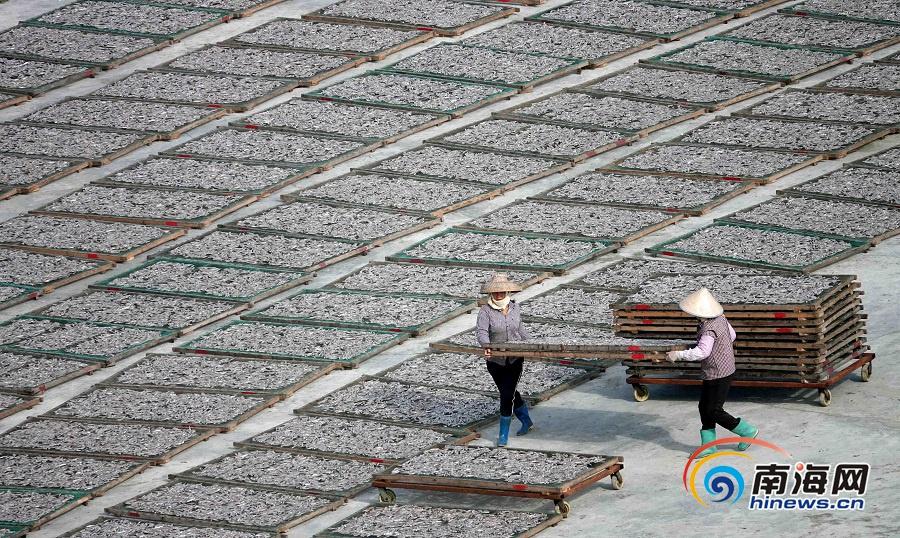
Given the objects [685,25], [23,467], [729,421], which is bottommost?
[23,467]

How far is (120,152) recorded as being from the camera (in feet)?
101

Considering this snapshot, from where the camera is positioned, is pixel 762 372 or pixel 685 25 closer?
pixel 762 372

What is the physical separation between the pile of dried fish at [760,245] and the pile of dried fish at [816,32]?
26.0 feet

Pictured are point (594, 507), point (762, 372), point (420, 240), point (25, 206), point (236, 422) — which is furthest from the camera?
point (25, 206)

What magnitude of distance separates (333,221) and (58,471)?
794 centimetres

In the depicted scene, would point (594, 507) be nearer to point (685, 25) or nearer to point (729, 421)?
point (729, 421)

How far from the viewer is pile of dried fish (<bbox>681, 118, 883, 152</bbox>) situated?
29.0 meters

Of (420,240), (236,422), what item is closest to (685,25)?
(420,240)

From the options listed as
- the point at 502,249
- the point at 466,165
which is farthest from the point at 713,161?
the point at 502,249

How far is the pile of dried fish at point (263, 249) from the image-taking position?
26828mm

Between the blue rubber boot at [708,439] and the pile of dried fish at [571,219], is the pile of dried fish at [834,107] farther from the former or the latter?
the blue rubber boot at [708,439]

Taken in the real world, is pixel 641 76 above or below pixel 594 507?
above

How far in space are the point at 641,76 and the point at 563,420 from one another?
40.2 feet

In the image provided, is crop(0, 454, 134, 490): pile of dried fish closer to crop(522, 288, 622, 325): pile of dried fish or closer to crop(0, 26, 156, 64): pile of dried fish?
crop(522, 288, 622, 325): pile of dried fish
